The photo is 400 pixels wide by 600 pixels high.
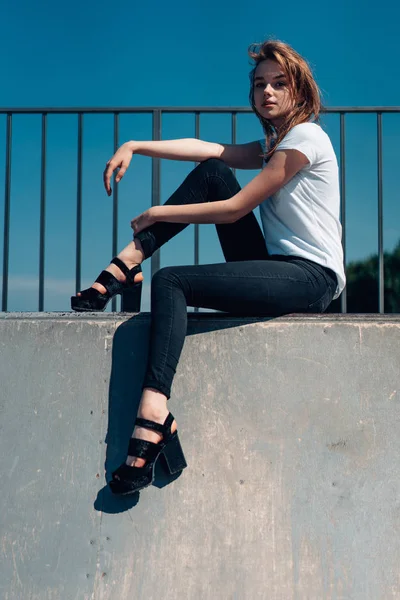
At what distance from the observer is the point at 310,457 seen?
84.6 inches

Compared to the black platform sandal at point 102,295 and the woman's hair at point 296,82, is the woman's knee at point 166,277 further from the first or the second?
the woman's hair at point 296,82

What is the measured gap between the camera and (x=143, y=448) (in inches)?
76.0

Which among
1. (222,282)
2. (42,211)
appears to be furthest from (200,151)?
(42,211)

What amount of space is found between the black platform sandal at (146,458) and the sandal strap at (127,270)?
587 millimetres

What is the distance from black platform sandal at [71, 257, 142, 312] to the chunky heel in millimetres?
581

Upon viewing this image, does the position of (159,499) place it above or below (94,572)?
above

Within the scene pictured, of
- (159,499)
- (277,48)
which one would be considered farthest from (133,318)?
(277,48)

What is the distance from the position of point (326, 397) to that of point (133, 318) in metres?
0.76

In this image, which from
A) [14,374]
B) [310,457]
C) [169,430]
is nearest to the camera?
[169,430]

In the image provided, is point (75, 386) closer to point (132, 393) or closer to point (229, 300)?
point (132, 393)

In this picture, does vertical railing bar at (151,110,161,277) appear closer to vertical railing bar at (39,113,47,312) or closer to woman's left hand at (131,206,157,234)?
vertical railing bar at (39,113,47,312)

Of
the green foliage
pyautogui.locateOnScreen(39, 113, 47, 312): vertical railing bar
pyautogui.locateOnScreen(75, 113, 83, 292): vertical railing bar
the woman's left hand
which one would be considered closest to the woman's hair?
the woman's left hand

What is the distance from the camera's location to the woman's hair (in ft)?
7.59

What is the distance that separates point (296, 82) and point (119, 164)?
0.76 m
